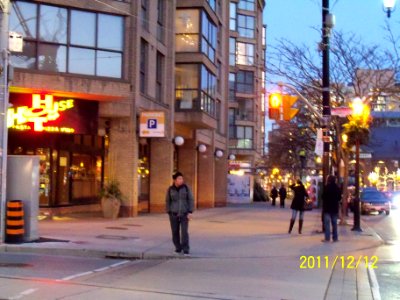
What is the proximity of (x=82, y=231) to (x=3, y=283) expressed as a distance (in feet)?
25.1

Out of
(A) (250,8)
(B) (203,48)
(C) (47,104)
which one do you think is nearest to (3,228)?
(C) (47,104)

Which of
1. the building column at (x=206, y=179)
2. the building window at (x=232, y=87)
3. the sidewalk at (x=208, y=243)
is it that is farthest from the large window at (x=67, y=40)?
the building window at (x=232, y=87)

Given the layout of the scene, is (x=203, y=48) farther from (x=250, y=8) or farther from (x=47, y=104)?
(x=250, y=8)

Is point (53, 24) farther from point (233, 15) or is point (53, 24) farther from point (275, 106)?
point (233, 15)

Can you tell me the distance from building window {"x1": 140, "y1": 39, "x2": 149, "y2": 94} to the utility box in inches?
386

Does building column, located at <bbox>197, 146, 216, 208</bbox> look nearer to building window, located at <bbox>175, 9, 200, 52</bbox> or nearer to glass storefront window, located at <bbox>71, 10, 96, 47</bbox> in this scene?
building window, located at <bbox>175, 9, 200, 52</bbox>

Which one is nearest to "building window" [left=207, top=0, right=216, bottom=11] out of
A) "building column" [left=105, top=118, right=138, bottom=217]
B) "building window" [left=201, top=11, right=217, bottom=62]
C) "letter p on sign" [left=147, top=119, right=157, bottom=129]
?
"building window" [left=201, top=11, right=217, bottom=62]

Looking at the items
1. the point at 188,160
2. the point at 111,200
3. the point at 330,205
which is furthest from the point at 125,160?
the point at 188,160

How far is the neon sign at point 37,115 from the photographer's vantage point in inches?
780

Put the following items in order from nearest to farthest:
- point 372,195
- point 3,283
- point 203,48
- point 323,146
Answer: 1. point 3,283
2. point 323,146
3. point 203,48
4. point 372,195

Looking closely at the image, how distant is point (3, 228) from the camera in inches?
543

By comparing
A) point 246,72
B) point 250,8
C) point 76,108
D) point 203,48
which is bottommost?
point 76,108

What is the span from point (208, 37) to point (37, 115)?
12903 mm

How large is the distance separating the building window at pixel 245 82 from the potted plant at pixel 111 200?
144 ft
